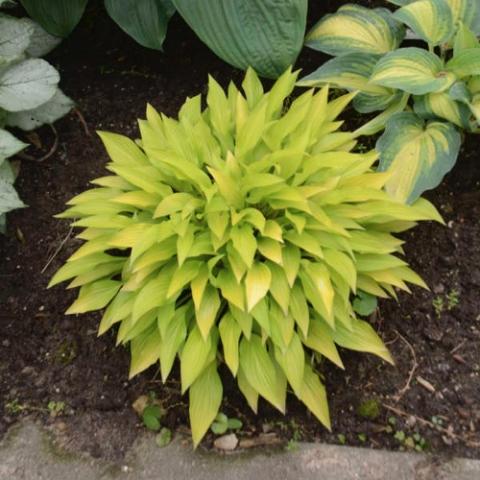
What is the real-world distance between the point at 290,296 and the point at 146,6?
35.1 inches

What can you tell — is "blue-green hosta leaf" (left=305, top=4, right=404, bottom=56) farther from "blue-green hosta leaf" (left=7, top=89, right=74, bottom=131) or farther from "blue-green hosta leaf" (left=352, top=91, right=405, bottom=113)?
"blue-green hosta leaf" (left=7, top=89, right=74, bottom=131)

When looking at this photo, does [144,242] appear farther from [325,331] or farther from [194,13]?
[194,13]

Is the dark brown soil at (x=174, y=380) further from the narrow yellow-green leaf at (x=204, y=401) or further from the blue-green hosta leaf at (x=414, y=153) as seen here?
the blue-green hosta leaf at (x=414, y=153)

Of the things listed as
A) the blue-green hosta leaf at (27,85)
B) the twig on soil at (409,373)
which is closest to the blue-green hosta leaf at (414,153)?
the twig on soil at (409,373)

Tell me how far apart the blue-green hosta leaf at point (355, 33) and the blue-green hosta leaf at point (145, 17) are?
1.24 ft

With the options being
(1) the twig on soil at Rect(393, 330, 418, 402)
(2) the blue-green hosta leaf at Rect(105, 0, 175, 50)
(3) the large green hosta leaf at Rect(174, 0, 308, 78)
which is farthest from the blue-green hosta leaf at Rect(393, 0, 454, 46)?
(1) the twig on soil at Rect(393, 330, 418, 402)

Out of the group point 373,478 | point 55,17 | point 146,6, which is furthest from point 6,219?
point 373,478

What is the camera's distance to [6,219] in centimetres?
182

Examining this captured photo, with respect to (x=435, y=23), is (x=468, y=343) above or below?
below

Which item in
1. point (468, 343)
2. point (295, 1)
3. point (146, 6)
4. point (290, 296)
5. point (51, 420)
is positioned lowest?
point (51, 420)

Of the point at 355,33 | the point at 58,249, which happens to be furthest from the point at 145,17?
the point at 58,249

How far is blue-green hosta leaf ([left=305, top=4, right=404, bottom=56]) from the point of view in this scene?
5.60ft

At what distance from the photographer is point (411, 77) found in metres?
1.53

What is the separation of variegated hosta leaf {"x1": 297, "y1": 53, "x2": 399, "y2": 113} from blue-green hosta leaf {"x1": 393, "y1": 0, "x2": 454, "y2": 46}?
13 cm
